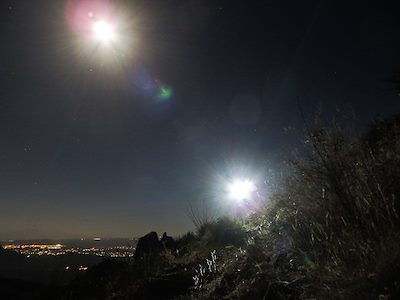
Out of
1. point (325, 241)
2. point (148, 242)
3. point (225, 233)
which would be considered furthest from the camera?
point (148, 242)

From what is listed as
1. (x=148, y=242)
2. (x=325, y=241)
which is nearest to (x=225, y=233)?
(x=325, y=241)

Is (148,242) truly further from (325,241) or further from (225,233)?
(325,241)

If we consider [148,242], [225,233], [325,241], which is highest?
A: [148,242]

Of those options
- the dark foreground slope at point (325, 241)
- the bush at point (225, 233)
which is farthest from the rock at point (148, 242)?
the dark foreground slope at point (325, 241)

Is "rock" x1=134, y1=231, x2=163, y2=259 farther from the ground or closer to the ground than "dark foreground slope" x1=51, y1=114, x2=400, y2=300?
farther from the ground

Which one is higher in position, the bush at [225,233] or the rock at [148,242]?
the rock at [148,242]

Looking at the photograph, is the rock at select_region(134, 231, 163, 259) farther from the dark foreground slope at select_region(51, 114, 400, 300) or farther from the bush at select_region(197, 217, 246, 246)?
the dark foreground slope at select_region(51, 114, 400, 300)

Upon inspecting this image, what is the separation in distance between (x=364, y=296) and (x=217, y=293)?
311 cm

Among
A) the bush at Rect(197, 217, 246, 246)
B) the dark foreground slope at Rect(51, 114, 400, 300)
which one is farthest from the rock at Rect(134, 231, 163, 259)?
the dark foreground slope at Rect(51, 114, 400, 300)

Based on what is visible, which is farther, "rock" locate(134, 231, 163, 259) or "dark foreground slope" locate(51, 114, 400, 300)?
"rock" locate(134, 231, 163, 259)

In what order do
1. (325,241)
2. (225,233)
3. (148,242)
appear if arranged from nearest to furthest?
(325,241), (225,233), (148,242)

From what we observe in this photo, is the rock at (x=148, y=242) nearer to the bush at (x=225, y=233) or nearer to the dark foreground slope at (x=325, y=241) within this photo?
the bush at (x=225, y=233)

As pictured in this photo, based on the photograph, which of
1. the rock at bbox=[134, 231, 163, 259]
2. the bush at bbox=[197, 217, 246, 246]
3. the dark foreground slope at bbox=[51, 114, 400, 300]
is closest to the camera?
the dark foreground slope at bbox=[51, 114, 400, 300]

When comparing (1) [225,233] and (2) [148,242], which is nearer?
(1) [225,233]
